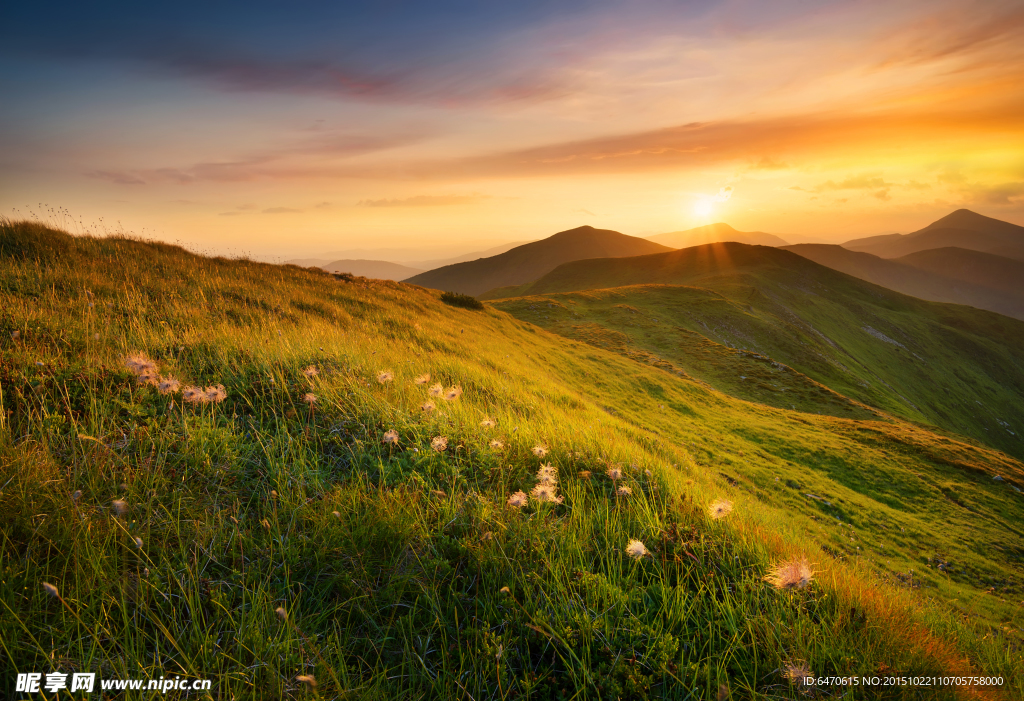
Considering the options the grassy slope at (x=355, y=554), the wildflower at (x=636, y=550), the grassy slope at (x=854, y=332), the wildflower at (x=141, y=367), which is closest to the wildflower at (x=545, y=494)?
the grassy slope at (x=355, y=554)

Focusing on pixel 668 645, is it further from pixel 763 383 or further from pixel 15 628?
pixel 763 383

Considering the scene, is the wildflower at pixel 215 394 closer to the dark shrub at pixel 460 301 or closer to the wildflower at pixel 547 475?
the wildflower at pixel 547 475

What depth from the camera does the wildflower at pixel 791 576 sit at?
9.44 ft

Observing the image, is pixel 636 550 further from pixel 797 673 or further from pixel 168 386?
pixel 168 386

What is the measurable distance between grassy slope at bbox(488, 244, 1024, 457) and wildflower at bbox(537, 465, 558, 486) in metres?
40.8

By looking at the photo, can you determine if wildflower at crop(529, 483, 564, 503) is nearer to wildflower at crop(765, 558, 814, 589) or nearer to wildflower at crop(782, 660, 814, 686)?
wildflower at crop(765, 558, 814, 589)

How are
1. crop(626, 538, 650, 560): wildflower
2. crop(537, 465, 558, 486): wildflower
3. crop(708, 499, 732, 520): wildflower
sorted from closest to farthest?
crop(626, 538, 650, 560): wildflower, crop(708, 499, 732, 520): wildflower, crop(537, 465, 558, 486): wildflower

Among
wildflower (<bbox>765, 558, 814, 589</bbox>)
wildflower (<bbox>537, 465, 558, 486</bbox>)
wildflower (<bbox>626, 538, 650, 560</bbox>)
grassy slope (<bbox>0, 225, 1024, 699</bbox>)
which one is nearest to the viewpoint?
grassy slope (<bbox>0, 225, 1024, 699</bbox>)

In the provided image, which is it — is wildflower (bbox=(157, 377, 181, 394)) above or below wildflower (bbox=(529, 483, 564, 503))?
above

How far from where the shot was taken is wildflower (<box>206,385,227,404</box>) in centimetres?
430

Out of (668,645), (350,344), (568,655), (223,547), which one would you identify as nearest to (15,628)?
(223,547)

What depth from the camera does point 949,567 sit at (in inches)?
419

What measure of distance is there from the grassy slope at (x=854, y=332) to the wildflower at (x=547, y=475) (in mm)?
40794

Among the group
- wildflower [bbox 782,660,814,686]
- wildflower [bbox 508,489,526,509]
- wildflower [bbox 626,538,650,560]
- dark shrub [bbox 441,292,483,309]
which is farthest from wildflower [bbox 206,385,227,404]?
dark shrub [bbox 441,292,483,309]
